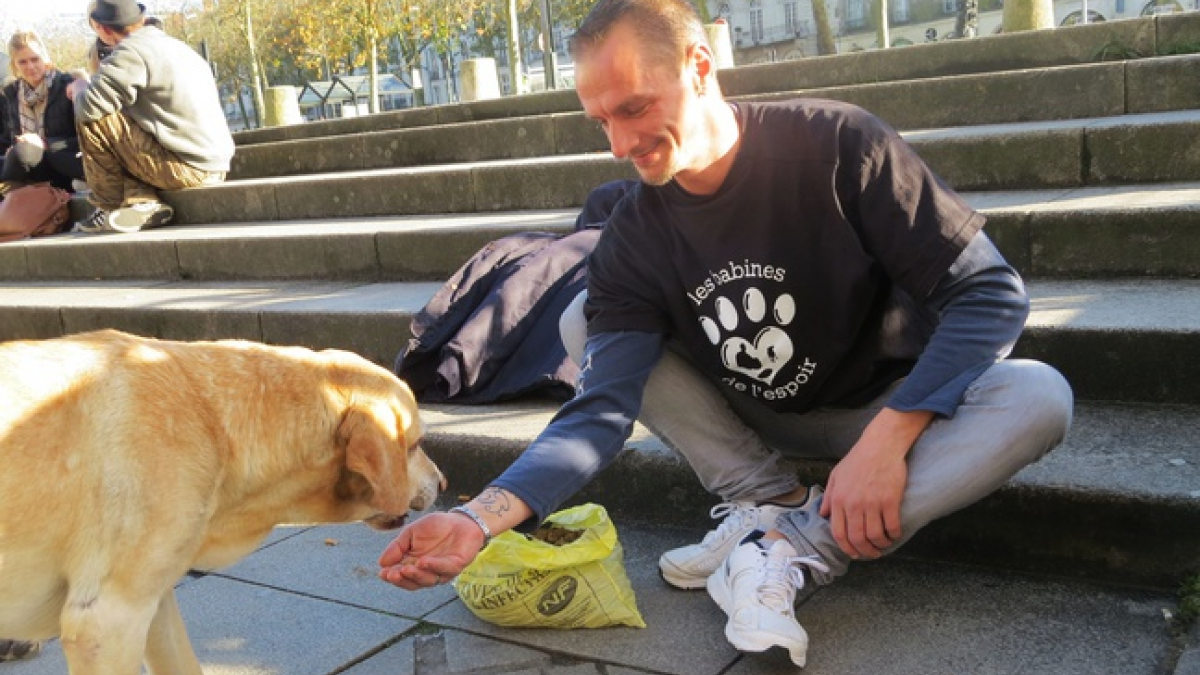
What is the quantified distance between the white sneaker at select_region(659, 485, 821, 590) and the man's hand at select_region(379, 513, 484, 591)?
945mm

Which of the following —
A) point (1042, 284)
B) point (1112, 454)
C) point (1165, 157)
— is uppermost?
point (1165, 157)

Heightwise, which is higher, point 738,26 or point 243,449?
point 738,26

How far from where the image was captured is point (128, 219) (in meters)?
8.89

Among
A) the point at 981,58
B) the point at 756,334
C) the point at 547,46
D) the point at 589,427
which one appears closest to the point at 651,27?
the point at 756,334

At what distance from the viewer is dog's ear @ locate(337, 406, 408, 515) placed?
9.27ft

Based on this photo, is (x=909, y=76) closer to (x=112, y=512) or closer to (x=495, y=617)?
(x=495, y=617)

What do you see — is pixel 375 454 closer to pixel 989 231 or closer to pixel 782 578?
pixel 782 578

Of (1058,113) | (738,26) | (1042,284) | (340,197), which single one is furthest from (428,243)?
(738,26)

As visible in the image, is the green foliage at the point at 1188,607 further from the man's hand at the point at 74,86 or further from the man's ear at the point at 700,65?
the man's hand at the point at 74,86

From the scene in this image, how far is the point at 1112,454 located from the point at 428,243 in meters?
4.13

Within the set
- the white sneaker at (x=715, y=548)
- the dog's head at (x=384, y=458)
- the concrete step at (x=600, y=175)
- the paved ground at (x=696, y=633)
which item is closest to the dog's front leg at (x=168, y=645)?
the paved ground at (x=696, y=633)

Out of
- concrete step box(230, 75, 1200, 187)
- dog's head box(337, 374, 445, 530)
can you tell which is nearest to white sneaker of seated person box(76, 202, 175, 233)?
concrete step box(230, 75, 1200, 187)

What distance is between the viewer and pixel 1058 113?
259 inches

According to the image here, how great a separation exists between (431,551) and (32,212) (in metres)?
8.72
